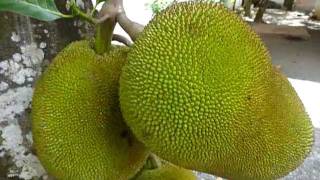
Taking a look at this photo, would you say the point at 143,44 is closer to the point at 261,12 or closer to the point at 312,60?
the point at 312,60

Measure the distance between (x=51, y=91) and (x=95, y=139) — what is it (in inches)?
3.8

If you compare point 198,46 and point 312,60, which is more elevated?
point 198,46

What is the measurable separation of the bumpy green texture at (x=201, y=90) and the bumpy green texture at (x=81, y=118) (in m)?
0.08

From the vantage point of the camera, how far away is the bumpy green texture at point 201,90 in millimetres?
696

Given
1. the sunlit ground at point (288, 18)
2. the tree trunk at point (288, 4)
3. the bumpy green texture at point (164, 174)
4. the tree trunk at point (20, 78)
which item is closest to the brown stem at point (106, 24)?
the tree trunk at point (20, 78)

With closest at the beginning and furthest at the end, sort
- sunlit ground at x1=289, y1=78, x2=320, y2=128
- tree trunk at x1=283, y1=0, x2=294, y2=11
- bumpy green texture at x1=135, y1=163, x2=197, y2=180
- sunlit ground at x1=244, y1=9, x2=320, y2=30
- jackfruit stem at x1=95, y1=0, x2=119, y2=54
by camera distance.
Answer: jackfruit stem at x1=95, y1=0, x2=119, y2=54 < bumpy green texture at x1=135, y1=163, x2=197, y2=180 < sunlit ground at x1=289, y1=78, x2=320, y2=128 < sunlit ground at x1=244, y1=9, x2=320, y2=30 < tree trunk at x1=283, y1=0, x2=294, y2=11

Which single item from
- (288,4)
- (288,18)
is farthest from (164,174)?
(288,4)

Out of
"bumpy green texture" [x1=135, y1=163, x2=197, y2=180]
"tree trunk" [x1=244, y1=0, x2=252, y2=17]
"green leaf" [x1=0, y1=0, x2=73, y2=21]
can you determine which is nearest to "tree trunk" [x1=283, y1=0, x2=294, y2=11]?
"tree trunk" [x1=244, y1=0, x2=252, y2=17]

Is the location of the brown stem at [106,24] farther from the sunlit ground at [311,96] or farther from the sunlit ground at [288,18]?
the sunlit ground at [288,18]

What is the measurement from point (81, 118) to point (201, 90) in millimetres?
197

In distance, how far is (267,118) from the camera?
77cm

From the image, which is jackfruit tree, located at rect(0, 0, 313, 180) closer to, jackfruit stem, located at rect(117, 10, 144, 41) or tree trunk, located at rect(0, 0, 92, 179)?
jackfruit stem, located at rect(117, 10, 144, 41)

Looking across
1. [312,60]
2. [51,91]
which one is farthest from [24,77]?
[312,60]

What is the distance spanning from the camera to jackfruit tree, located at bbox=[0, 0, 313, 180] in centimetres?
70
